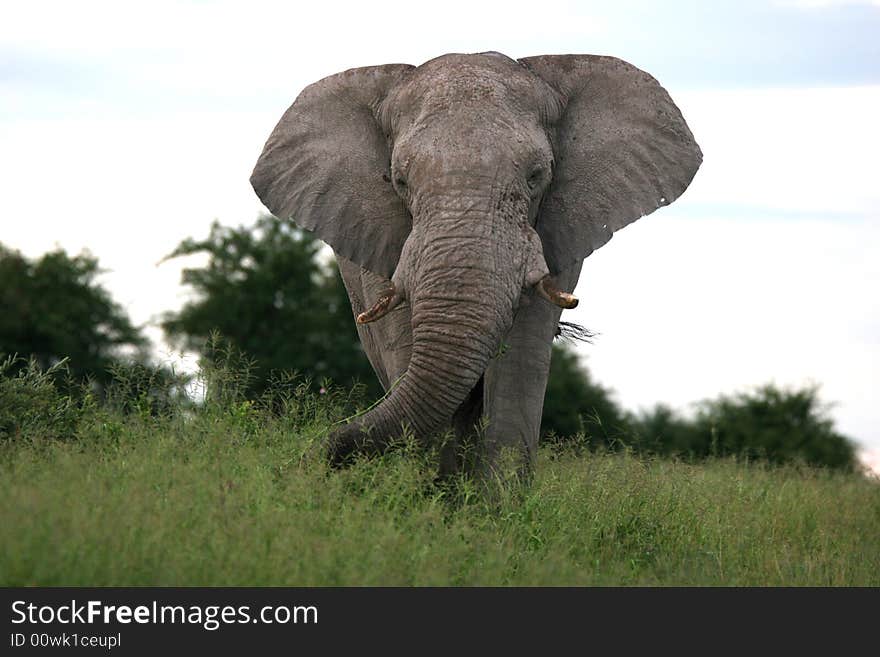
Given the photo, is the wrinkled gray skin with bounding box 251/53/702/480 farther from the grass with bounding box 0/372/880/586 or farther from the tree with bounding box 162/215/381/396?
the tree with bounding box 162/215/381/396

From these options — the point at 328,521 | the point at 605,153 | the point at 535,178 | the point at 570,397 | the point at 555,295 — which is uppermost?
the point at 570,397

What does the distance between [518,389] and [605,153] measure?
166cm

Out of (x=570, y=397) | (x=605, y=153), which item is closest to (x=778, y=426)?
(x=570, y=397)

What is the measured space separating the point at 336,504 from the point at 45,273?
25.6m

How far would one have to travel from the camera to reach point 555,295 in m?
7.78

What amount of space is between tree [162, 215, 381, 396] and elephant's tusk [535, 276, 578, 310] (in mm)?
20928

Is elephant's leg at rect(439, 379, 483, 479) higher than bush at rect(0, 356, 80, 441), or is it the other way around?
bush at rect(0, 356, 80, 441)

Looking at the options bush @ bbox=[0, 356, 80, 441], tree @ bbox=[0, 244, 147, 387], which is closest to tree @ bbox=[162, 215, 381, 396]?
tree @ bbox=[0, 244, 147, 387]

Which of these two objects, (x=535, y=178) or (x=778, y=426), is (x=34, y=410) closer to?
(x=535, y=178)

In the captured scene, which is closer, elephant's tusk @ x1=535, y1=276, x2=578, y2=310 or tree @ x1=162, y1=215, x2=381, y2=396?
elephant's tusk @ x1=535, y1=276, x2=578, y2=310

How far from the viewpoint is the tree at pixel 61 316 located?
29203 mm

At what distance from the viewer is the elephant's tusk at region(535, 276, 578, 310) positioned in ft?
25.1
